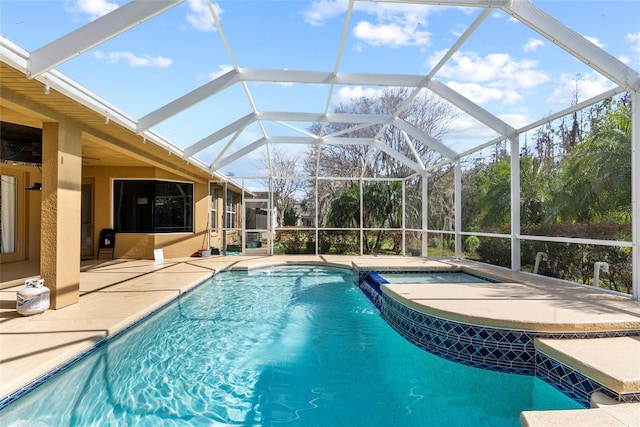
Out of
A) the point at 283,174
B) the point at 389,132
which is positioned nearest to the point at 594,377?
the point at 389,132

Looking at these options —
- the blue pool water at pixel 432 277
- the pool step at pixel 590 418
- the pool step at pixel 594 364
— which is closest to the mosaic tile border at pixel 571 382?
the pool step at pixel 594 364

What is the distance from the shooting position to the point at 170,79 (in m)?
6.43

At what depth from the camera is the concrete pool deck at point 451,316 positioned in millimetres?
2784

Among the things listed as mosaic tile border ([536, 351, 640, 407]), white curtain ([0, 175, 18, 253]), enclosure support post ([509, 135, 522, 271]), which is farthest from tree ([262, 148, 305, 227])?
mosaic tile border ([536, 351, 640, 407])

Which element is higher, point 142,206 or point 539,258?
point 142,206

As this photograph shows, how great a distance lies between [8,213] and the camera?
8375 mm

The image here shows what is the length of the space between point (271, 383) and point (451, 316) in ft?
6.28

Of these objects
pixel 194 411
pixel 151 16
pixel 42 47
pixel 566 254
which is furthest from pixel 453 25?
pixel 194 411

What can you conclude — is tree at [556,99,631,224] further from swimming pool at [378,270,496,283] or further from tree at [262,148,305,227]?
tree at [262,148,305,227]

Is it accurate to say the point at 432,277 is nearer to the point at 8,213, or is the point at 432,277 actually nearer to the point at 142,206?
the point at 142,206

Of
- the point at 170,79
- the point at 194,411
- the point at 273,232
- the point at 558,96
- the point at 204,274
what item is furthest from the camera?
the point at 273,232

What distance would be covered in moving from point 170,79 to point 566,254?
7.78 meters

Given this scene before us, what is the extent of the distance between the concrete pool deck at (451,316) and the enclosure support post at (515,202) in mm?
547

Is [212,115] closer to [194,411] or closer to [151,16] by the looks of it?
[151,16]
